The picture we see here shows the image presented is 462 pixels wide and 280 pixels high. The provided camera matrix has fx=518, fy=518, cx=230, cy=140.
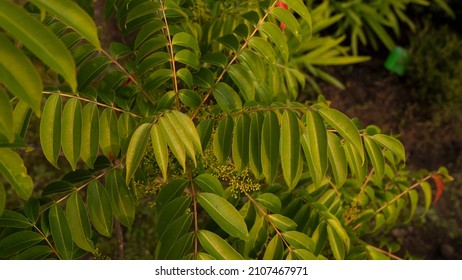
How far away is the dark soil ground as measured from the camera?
9.85ft

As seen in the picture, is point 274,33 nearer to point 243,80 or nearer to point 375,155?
point 243,80

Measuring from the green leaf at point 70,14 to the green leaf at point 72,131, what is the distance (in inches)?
15.3

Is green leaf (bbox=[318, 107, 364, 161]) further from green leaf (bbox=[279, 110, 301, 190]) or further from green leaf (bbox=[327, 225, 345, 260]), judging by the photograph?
green leaf (bbox=[327, 225, 345, 260])

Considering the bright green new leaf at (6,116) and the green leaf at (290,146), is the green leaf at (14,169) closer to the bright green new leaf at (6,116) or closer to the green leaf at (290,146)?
the bright green new leaf at (6,116)

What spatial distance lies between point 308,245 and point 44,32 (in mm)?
901

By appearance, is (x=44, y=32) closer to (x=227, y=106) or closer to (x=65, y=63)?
(x=65, y=63)

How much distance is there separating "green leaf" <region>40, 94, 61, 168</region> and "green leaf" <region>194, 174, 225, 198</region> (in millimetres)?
341

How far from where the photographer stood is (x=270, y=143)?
123 cm

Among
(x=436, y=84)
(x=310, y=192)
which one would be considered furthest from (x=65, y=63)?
(x=436, y=84)

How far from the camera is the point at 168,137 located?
1159 millimetres

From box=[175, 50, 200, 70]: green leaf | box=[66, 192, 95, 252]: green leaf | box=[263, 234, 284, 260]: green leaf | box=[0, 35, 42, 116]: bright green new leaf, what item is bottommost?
box=[263, 234, 284, 260]: green leaf

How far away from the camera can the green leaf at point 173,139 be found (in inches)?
45.3

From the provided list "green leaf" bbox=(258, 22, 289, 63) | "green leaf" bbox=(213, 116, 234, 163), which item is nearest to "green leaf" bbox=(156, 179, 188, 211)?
"green leaf" bbox=(213, 116, 234, 163)

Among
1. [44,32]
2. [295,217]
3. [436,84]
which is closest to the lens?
[44,32]
